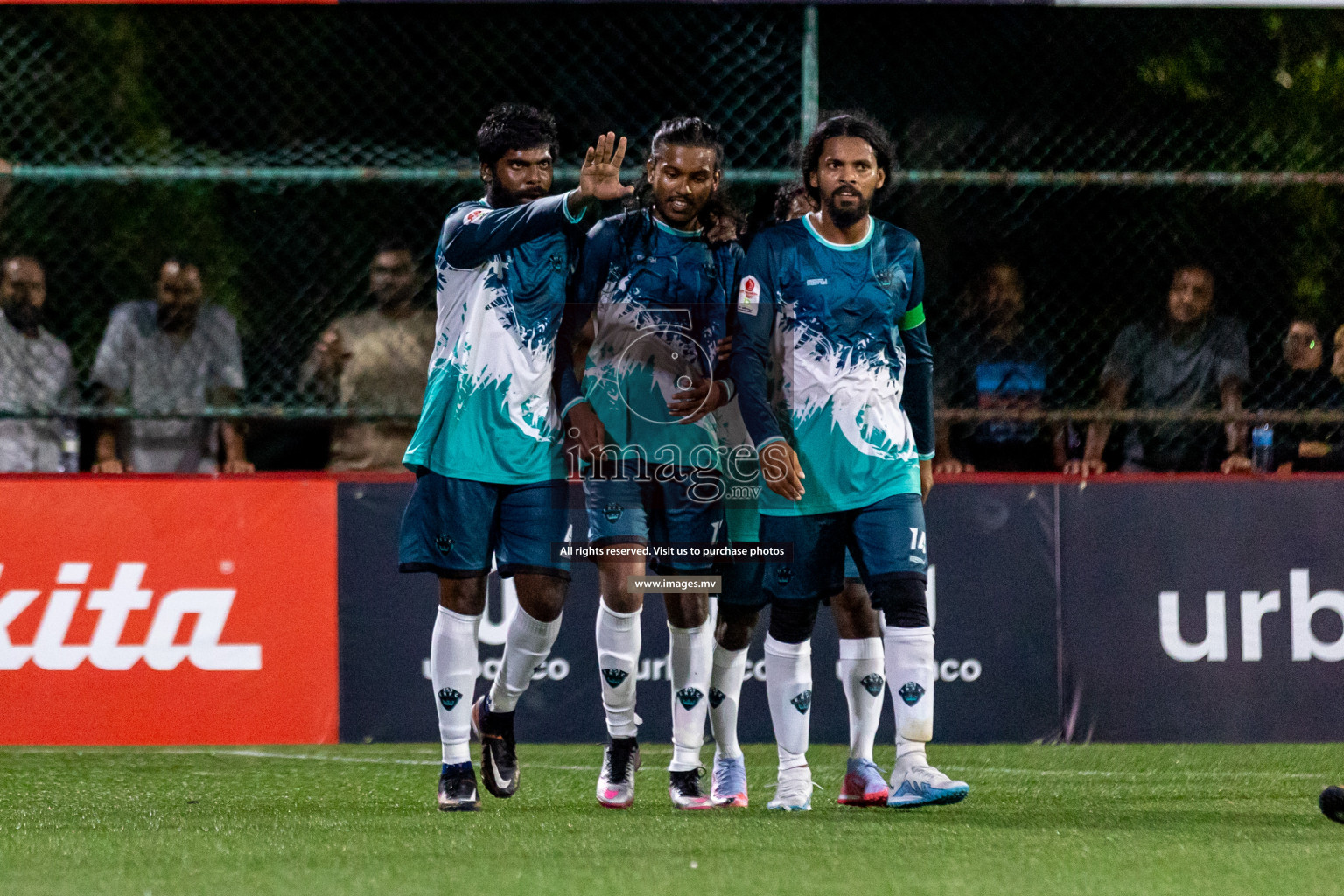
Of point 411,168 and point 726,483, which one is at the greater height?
point 411,168

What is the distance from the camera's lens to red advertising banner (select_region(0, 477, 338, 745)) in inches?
310

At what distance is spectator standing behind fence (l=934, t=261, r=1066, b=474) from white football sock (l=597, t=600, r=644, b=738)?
267 centimetres

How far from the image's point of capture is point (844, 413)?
5.38 m

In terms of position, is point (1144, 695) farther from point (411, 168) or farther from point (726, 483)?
point (411, 168)

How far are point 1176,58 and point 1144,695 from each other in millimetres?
3897

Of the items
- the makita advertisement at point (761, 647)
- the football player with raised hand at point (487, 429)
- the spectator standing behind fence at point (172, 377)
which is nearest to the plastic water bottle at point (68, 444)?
the spectator standing behind fence at point (172, 377)

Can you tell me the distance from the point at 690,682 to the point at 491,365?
1178 mm

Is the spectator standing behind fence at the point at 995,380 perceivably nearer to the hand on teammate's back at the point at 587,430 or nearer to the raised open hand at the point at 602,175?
the hand on teammate's back at the point at 587,430

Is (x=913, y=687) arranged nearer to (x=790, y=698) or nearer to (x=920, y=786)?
(x=920, y=786)

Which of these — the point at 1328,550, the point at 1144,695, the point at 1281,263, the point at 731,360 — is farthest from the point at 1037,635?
the point at 731,360

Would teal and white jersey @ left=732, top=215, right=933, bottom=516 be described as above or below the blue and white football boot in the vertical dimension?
above

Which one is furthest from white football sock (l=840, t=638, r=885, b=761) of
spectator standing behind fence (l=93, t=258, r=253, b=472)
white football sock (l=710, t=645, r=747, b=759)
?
spectator standing behind fence (l=93, t=258, r=253, b=472)

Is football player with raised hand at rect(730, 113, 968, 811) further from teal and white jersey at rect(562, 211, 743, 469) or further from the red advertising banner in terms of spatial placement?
the red advertising banner

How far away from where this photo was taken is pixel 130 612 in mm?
7887
